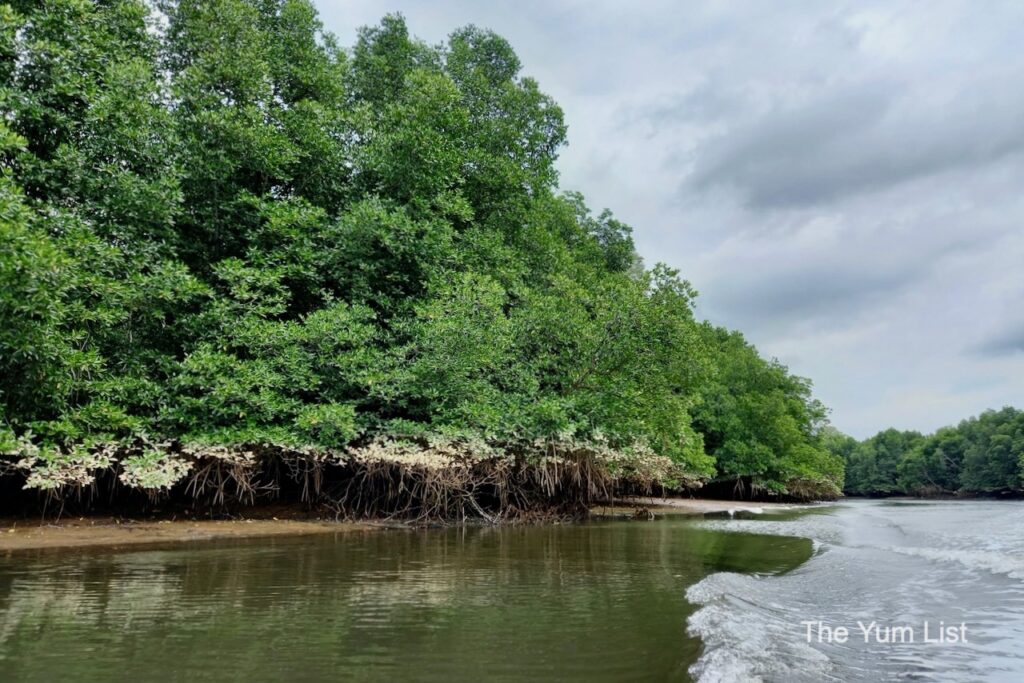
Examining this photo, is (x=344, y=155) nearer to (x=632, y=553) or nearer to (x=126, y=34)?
(x=126, y=34)

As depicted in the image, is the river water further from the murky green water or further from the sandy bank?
the sandy bank

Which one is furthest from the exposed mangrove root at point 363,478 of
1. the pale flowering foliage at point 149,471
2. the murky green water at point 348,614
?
the murky green water at point 348,614

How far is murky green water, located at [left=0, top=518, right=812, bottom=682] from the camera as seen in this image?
380 cm

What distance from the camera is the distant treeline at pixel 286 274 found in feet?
35.9

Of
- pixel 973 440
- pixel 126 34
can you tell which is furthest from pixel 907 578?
pixel 973 440

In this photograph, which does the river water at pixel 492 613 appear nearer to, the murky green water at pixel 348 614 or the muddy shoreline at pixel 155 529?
the murky green water at pixel 348 614

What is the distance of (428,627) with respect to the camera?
480 cm

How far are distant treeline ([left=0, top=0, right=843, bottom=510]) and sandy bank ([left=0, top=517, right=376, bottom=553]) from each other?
0.88 meters

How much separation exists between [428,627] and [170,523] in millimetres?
10051

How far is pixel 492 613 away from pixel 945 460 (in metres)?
96.1

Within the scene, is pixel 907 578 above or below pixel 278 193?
below

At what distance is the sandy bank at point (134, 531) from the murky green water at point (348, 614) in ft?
4.22

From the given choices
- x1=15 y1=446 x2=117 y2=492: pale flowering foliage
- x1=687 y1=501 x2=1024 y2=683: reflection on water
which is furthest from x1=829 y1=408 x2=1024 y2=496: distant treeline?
x1=15 y1=446 x2=117 y2=492: pale flowering foliage

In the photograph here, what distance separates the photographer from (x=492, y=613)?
17.5 feet
